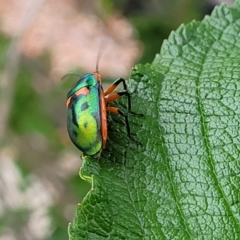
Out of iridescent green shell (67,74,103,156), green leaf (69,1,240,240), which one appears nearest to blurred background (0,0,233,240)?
iridescent green shell (67,74,103,156)

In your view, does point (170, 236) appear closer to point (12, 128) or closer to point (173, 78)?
point (173, 78)

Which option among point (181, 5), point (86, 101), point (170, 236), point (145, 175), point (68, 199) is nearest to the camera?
point (170, 236)

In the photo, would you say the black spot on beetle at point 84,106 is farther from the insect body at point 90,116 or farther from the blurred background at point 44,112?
the blurred background at point 44,112

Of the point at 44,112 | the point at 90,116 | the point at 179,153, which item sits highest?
the point at 44,112

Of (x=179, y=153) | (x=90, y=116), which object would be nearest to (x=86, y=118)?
(x=90, y=116)

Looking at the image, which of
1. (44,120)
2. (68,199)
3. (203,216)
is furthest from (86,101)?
(68,199)

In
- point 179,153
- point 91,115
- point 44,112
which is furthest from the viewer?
point 44,112

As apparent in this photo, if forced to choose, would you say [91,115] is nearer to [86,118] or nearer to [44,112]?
[86,118]

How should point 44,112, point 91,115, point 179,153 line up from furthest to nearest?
point 44,112 → point 91,115 → point 179,153
